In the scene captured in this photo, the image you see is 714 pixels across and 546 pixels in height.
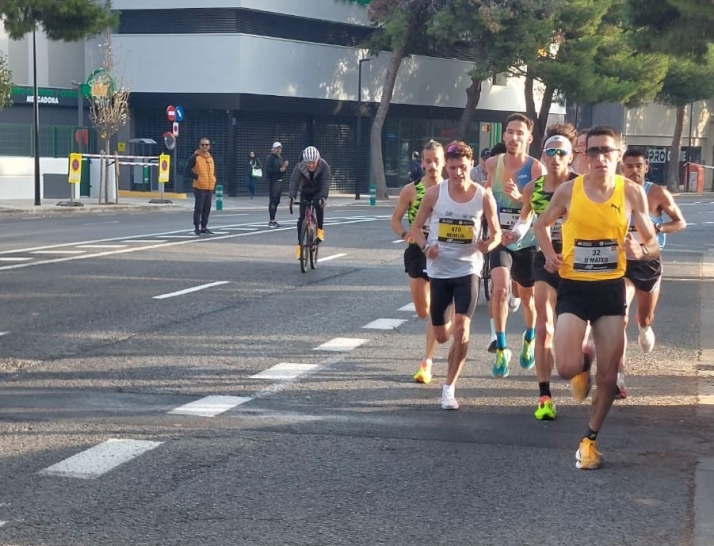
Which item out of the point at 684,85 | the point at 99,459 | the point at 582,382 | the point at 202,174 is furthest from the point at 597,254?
the point at 684,85

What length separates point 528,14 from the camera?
47000mm

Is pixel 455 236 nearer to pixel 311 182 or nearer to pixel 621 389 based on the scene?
pixel 621 389

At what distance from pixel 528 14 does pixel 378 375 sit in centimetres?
3917

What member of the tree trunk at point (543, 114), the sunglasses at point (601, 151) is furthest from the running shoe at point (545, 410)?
the tree trunk at point (543, 114)

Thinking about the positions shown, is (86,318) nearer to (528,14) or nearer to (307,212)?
(307,212)

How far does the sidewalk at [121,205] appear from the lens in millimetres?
34312

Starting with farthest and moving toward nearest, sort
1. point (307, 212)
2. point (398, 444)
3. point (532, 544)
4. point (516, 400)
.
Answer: point (307, 212) < point (516, 400) < point (398, 444) < point (532, 544)

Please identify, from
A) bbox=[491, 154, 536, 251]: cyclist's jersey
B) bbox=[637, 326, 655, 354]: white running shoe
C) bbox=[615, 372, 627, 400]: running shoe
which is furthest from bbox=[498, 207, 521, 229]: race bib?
bbox=[615, 372, 627, 400]: running shoe

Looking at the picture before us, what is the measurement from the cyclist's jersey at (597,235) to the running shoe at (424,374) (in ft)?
8.84

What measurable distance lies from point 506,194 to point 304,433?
3.15 metres

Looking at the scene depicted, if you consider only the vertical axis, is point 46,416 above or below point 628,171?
below

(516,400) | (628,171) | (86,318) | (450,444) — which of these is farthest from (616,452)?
(86,318)

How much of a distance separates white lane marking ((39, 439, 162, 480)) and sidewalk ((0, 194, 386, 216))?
26989 mm

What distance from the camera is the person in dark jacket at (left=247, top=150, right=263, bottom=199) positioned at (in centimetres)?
4716
